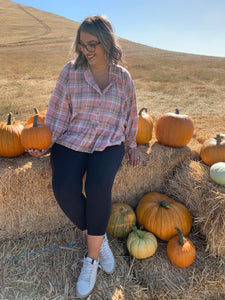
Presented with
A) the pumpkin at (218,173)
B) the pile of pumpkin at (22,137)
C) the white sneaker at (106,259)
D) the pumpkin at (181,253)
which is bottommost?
the white sneaker at (106,259)

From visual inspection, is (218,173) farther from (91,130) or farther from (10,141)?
(10,141)

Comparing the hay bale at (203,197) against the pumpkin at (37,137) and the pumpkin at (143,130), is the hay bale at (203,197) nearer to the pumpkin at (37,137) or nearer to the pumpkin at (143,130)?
the pumpkin at (143,130)

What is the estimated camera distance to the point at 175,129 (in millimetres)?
3006

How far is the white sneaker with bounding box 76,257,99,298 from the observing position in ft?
6.40

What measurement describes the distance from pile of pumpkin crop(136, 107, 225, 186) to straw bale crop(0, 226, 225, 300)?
3.26 feet

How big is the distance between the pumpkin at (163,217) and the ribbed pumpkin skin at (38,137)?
125cm

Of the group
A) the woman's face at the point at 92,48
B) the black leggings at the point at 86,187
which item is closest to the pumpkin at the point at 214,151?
the black leggings at the point at 86,187

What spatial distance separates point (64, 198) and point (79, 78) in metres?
1.07

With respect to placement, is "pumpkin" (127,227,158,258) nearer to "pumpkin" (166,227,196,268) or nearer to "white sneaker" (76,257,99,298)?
"pumpkin" (166,227,196,268)

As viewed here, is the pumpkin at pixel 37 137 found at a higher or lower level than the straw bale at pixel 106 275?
higher

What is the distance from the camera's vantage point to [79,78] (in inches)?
87.0

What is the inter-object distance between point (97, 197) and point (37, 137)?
A: 0.79 metres

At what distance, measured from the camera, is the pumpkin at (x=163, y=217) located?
2.46m

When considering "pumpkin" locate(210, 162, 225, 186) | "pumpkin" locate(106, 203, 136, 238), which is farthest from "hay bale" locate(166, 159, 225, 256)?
"pumpkin" locate(106, 203, 136, 238)
